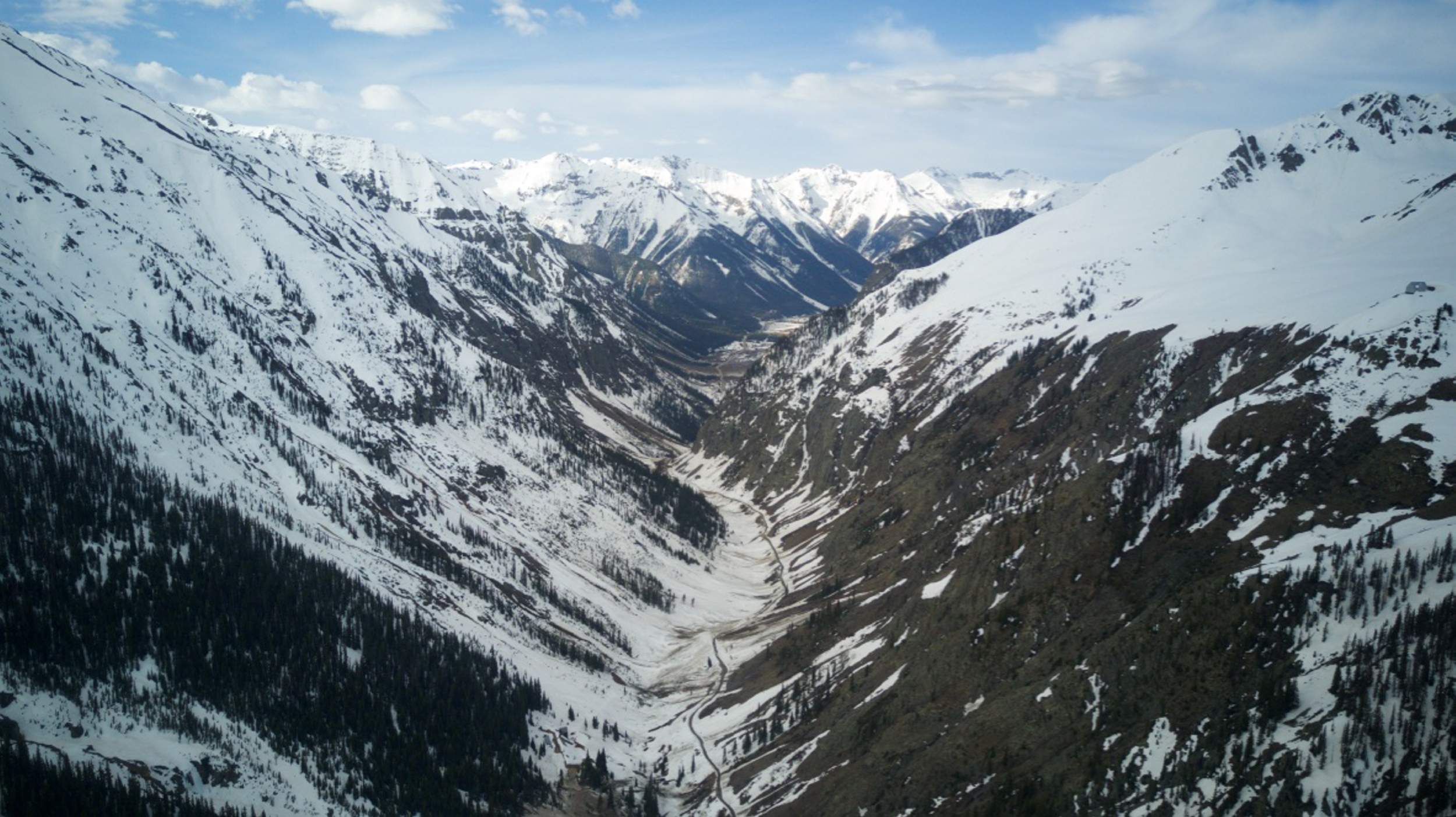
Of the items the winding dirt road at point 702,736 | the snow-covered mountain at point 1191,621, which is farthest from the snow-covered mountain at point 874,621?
the winding dirt road at point 702,736

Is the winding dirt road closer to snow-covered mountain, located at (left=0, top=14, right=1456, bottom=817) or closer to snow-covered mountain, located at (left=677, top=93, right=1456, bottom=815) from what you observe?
snow-covered mountain, located at (left=0, top=14, right=1456, bottom=817)

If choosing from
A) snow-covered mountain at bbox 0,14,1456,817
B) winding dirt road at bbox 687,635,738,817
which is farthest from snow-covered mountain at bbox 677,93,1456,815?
winding dirt road at bbox 687,635,738,817

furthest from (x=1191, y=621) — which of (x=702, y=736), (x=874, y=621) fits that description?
(x=702, y=736)

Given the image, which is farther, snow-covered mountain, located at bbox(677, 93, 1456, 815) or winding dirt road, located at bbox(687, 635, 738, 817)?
winding dirt road, located at bbox(687, 635, 738, 817)

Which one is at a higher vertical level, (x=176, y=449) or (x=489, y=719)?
(x=176, y=449)

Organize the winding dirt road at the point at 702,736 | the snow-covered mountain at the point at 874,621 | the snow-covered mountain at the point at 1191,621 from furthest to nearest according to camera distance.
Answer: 1. the winding dirt road at the point at 702,736
2. the snow-covered mountain at the point at 874,621
3. the snow-covered mountain at the point at 1191,621

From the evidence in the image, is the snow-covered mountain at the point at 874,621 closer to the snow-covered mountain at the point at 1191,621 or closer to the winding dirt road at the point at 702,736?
the snow-covered mountain at the point at 1191,621

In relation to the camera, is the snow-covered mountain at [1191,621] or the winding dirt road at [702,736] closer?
the snow-covered mountain at [1191,621]

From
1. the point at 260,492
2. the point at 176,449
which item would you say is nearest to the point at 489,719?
the point at 260,492

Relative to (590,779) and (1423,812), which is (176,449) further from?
(1423,812)

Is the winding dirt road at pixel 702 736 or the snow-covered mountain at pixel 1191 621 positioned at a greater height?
the snow-covered mountain at pixel 1191 621

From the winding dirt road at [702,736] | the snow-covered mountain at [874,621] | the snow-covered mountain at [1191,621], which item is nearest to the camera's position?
the snow-covered mountain at [1191,621]
